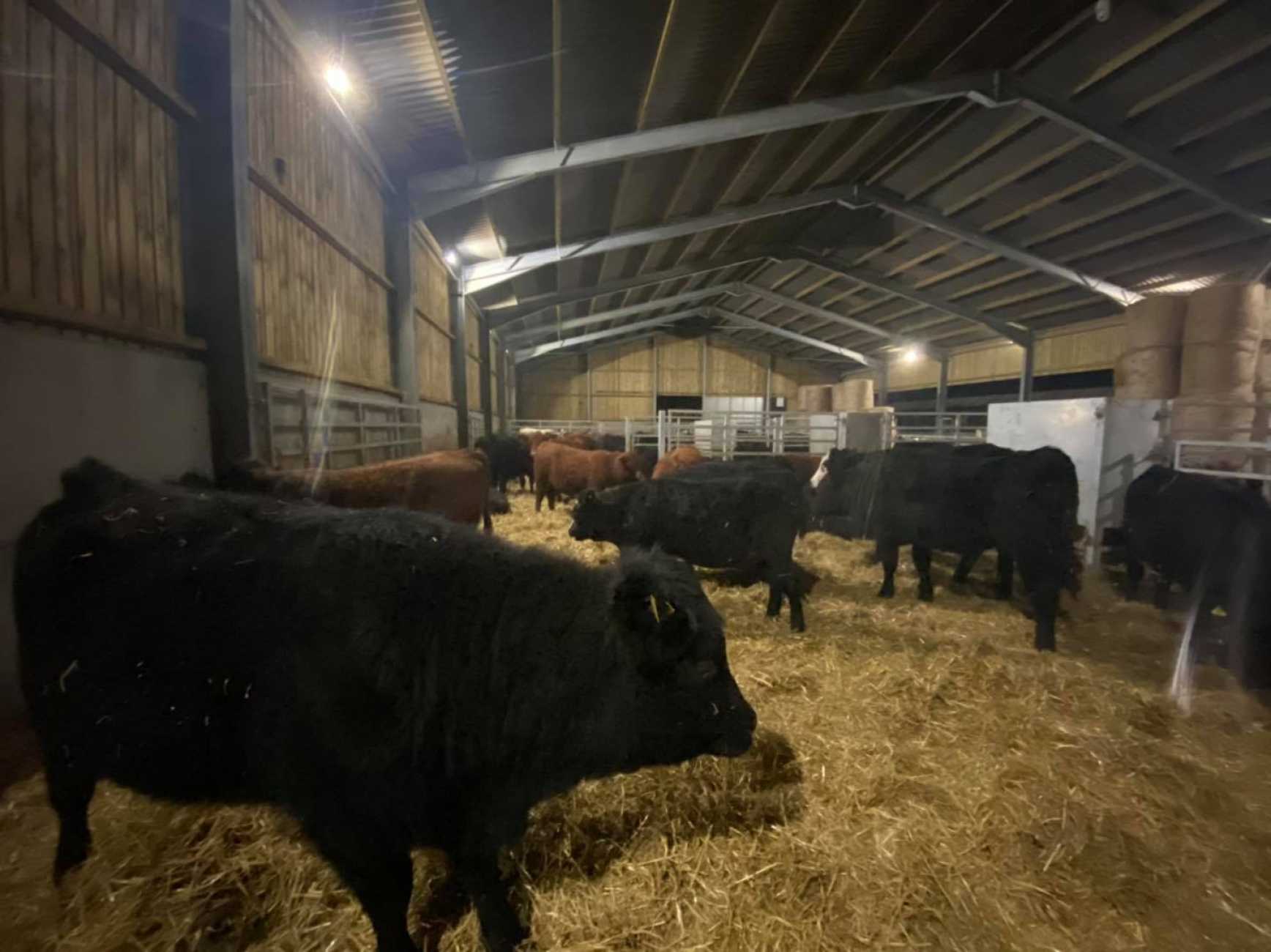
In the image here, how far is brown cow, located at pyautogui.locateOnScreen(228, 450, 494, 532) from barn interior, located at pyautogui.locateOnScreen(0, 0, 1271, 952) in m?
0.65

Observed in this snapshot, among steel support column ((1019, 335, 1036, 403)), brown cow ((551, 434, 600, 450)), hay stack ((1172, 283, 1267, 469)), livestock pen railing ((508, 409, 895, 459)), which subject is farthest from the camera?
steel support column ((1019, 335, 1036, 403))

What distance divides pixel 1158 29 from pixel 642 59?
585cm

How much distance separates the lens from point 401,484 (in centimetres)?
452

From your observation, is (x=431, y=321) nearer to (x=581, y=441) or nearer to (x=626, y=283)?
(x=581, y=441)

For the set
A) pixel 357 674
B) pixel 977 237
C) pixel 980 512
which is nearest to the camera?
pixel 357 674

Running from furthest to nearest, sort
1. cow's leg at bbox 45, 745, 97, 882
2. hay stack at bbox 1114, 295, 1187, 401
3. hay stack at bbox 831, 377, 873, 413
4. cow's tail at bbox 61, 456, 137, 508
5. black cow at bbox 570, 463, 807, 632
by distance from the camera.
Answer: hay stack at bbox 831, 377, 873, 413 < hay stack at bbox 1114, 295, 1187, 401 < black cow at bbox 570, 463, 807, 632 < cow's tail at bbox 61, 456, 137, 508 < cow's leg at bbox 45, 745, 97, 882

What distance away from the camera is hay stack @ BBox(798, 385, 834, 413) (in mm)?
19141

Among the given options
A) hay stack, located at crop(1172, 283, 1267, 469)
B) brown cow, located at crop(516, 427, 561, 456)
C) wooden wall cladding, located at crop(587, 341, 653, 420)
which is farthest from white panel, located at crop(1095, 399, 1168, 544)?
wooden wall cladding, located at crop(587, 341, 653, 420)

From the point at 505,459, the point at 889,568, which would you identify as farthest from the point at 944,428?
the point at 505,459

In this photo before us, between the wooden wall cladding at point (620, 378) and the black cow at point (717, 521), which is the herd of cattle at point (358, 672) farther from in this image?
the wooden wall cladding at point (620, 378)

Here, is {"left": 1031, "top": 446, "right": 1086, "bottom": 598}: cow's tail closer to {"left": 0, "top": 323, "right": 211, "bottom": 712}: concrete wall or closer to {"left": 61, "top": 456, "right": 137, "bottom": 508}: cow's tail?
{"left": 61, "top": 456, "right": 137, "bottom": 508}: cow's tail

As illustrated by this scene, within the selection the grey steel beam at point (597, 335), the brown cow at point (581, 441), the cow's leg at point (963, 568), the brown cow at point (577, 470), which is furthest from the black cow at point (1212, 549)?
the grey steel beam at point (597, 335)

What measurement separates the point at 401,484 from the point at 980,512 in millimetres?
5376

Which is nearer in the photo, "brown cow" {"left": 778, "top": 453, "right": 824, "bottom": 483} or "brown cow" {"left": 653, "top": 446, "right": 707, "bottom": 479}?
"brown cow" {"left": 653, "top": 446, "right": 707, "bottom": 479}
